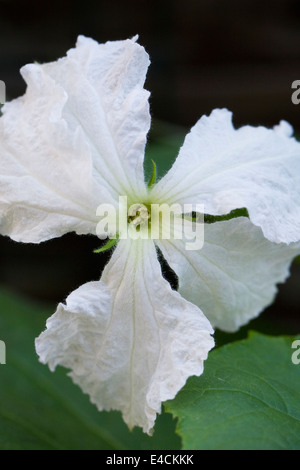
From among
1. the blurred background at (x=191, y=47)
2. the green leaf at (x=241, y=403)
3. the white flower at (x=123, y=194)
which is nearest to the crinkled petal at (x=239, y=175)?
the white flower at (x=123, y=194)

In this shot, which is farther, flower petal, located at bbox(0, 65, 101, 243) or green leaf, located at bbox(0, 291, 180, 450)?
green leaf, located at bbox(0, 291, 180, 450)

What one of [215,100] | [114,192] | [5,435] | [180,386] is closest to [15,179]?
[114,192]

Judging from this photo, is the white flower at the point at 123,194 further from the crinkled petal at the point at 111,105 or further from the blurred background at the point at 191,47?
the blurred background at the point at 191,47

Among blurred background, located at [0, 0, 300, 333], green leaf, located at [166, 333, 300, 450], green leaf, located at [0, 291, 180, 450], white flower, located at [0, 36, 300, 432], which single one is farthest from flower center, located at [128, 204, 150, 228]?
blurred background, located at [0, 0, 300, 333]

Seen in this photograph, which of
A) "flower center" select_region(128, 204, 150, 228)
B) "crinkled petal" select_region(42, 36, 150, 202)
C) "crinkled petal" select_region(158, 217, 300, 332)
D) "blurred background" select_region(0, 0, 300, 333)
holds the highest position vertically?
"blurred background" select_region(0, 0, 300, 333)

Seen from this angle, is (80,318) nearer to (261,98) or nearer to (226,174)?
(226,174)

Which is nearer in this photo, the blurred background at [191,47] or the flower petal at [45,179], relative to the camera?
the flower petal at [45,179]

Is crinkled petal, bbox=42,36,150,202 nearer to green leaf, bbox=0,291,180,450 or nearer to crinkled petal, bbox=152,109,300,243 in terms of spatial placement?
crinkled petal, bbox=152,109,300,243
